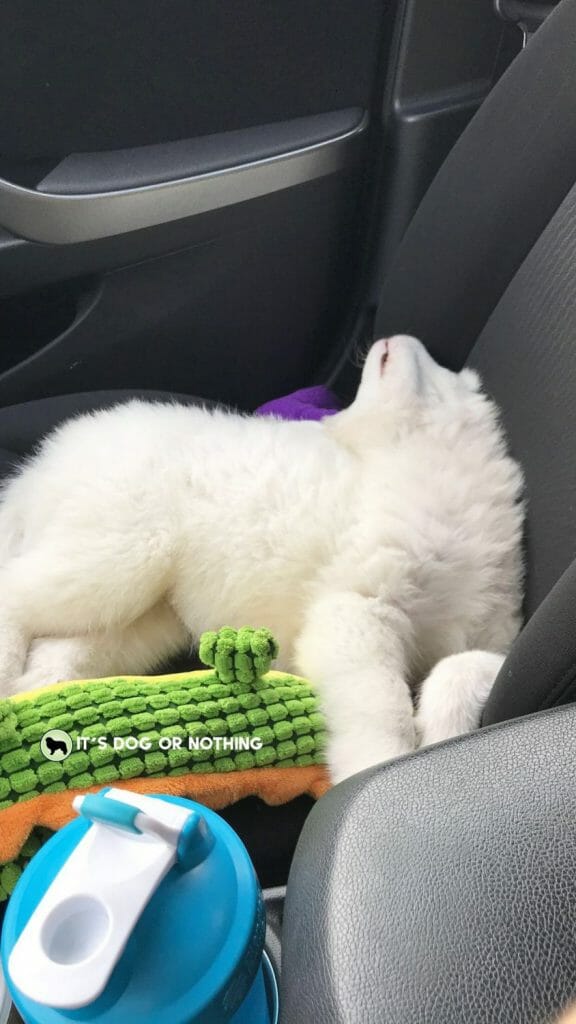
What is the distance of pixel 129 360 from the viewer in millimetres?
1479

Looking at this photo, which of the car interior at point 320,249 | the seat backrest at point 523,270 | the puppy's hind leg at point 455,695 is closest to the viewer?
the car interior at point 320,249

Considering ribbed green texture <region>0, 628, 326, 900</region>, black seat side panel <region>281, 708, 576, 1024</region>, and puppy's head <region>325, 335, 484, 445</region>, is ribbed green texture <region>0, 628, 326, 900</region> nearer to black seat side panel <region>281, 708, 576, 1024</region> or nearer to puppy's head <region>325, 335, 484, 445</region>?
black seat side panel <region>281, 708, 576, 1024</region>

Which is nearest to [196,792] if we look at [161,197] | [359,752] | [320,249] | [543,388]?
[359,752]

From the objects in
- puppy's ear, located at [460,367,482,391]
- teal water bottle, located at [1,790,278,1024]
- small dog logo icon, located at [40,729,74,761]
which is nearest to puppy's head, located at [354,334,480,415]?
puppy's ear, located at [460,367,482,391]

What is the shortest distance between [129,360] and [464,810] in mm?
1139

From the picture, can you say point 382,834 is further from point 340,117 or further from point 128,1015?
point 340,117

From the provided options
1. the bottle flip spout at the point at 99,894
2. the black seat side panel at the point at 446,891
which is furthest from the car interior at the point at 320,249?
the bottle flip spout at the point at 99,894

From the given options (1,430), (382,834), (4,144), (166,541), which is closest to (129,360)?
(1,430)

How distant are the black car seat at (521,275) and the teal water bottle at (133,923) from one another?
14.2 inches

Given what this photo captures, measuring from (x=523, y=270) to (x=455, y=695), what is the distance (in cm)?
58

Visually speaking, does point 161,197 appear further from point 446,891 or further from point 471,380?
point 446,891

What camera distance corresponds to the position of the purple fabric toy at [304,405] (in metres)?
1.48

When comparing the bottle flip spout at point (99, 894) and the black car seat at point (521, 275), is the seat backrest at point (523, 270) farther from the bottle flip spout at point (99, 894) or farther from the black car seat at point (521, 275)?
the bottle flip spout at point (99, 894)

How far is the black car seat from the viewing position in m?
1.00
